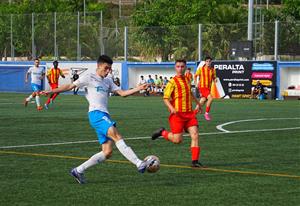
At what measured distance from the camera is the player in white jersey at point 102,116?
1272 cm

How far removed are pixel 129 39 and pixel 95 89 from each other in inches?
1626

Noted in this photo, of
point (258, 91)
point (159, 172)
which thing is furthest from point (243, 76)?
point (159, 172)

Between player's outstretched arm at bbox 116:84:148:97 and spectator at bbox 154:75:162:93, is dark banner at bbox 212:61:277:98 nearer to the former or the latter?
spectator at bbox 154:75:162:93

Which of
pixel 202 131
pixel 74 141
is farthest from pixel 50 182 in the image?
pixel 202 131

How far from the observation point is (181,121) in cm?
1529

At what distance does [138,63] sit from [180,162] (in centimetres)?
3832

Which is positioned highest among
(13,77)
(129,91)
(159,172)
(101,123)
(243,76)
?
(129,91)

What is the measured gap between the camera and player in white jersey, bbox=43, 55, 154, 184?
12719 mm

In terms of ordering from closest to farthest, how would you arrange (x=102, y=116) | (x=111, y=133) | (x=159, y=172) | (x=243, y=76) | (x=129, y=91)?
1. (x=111, y=133)
2. (x=102, y=116)
3. (x=129, y=91)
4. (x=159, y=172)
5. (x=243, y=76)

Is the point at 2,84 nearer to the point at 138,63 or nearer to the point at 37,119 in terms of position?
the point at 138,63

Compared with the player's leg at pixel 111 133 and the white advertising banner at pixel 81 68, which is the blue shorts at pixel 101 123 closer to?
the player's leg at pixel 111 133

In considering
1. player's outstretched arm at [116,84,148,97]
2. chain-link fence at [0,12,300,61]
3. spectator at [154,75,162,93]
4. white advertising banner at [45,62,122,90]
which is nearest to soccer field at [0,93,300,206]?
player's outstretched arm at [116,84,148,97]

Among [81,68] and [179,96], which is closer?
[179,96]

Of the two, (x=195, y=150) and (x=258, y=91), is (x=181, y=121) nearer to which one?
(x=195, y=150)
